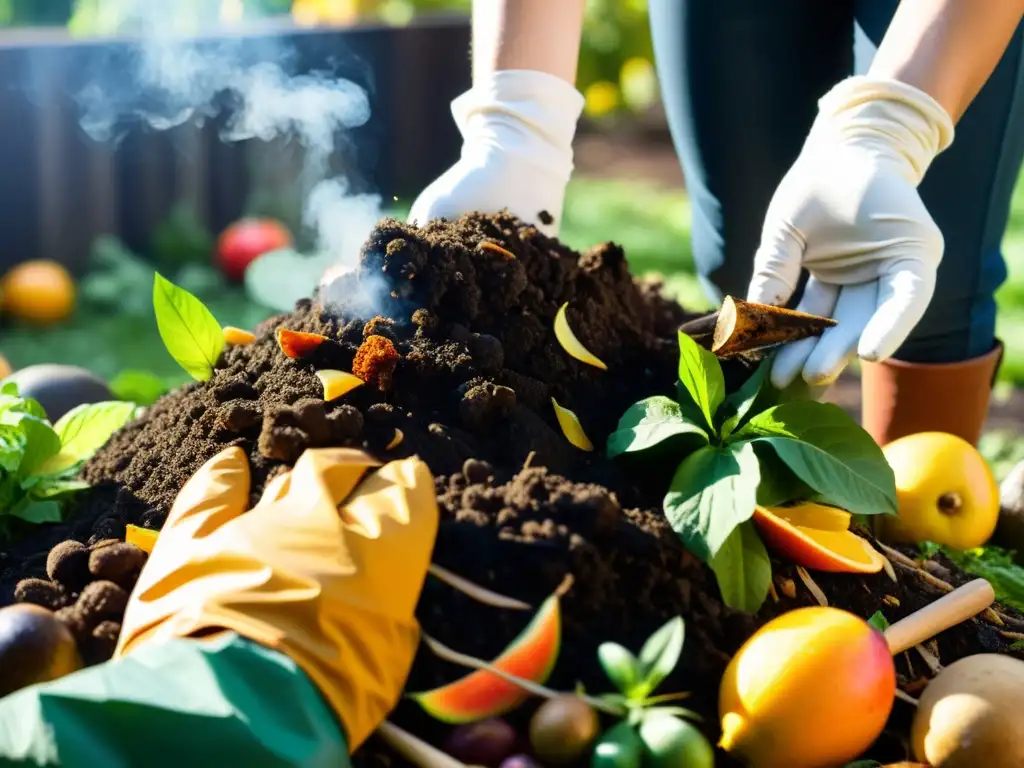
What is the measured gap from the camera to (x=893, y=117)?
6.27 feet

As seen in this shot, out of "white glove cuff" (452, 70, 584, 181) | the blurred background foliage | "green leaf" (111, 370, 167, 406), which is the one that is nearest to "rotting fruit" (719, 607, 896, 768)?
"white glove cuff" (452, 70, 584, 181)

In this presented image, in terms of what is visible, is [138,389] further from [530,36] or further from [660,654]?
[660,654]

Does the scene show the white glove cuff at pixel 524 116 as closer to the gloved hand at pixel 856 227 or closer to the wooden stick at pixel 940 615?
the gloved hand at pixel 856 227

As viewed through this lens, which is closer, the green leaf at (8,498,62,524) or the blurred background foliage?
the green leaf at (8,498,62,524)

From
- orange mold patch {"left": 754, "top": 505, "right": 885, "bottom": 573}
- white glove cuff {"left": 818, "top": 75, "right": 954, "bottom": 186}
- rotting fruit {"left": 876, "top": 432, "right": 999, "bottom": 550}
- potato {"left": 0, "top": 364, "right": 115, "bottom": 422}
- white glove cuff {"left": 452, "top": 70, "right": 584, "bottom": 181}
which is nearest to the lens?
orange mold patch {"left": 754, "top": 505, "right": 885, "bottom": 573}

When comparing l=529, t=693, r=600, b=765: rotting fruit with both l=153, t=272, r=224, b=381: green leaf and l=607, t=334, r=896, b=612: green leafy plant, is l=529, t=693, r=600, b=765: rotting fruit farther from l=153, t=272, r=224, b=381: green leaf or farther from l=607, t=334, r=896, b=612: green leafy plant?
l=153, t=272, r=224, b=381: green leaf

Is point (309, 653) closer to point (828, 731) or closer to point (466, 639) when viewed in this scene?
point (466, 639)

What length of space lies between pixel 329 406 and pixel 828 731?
794mm

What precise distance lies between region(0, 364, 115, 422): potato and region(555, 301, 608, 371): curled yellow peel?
1125mm

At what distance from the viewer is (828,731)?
1.34 metres

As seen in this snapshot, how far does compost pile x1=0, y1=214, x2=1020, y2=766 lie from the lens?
144 cm

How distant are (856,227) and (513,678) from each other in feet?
3.24

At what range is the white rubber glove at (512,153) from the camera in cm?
213

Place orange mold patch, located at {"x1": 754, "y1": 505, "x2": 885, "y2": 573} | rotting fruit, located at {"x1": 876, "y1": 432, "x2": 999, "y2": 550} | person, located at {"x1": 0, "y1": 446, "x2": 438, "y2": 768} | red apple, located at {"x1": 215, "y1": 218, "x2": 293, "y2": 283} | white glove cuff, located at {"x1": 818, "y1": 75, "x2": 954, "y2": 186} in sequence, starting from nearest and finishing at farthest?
1. person, located at {"x1": 0, "y1": 446, "x2": 438, "y2": 768}
2. orange mold patch, located at {"x1": 754, "y1": 505, "x2": 885, "y2": 573}
3. white glove cuff, located at {"x1": 818, "y1": 75, "x2": 954, "y2": 186}
4. rotting fruit, located at {"x1": 876, "y1": 432, "x2": 999, "y2": 550}
5. red apple, located at {"x1": 215, "y1": 218, "x2": 293, "y2": 283}
